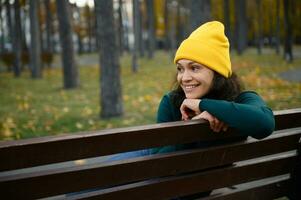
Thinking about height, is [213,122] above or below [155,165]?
above

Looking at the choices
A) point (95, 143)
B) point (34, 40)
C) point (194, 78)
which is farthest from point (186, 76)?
point (34, 40)

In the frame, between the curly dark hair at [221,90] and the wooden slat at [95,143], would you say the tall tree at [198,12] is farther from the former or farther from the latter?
the wooden slat at [95,143]

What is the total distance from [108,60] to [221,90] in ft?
20.2

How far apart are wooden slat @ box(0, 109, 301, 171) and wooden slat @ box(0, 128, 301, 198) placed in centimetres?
7

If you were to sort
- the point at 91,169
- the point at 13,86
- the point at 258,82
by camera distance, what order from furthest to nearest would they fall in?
the point at 13,86 → the point at 258,82 → the point at 91,169

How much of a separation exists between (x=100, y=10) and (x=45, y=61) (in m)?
20.1

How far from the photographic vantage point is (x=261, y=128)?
7.50 feet

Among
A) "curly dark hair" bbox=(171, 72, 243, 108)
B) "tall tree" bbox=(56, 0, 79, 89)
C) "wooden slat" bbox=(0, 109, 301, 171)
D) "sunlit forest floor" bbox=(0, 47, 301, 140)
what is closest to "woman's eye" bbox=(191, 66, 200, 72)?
"curly dark hair" bbox=(171, 72, 243, 108)

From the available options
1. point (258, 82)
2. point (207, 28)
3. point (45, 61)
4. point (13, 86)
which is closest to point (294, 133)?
point (207, 28)

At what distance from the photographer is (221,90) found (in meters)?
2.67

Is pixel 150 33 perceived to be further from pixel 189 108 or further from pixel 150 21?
pixel 189 108

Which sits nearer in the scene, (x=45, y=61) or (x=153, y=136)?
(x=153, y=136)

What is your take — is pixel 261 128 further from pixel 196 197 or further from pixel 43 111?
pixel 43 111

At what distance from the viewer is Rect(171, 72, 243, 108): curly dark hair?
8.64 ft
